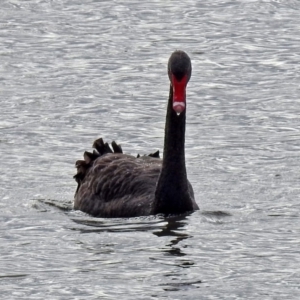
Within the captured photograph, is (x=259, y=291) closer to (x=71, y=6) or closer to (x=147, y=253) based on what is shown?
(x=147, y=253)

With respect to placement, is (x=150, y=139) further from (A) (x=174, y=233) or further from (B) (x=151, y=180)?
(A) (x=174, y=233)

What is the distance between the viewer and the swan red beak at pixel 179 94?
30.5 feet

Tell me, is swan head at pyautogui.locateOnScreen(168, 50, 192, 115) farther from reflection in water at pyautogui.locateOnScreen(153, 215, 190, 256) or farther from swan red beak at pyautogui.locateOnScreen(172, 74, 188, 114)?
reflection in water at pyautogui.locateOnScreen(153, 215, 190, 256)

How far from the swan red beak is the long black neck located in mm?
244

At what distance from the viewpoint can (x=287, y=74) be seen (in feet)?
45.5

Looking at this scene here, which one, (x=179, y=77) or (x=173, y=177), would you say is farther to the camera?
(x=173, y=177)

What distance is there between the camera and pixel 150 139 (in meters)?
11.9

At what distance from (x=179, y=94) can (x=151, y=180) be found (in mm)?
938

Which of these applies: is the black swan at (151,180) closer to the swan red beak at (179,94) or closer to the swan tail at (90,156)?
the swan red beak at (179,94)

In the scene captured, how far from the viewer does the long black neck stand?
9.72 meters

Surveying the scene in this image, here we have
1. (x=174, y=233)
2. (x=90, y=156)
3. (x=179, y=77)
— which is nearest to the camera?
(x=174, y=233)

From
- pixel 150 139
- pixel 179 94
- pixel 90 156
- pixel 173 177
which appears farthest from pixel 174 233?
pixel 150 139

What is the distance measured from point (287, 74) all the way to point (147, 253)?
559cm

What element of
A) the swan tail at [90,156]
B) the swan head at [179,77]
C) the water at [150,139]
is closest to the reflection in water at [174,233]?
the water at [150,139]
